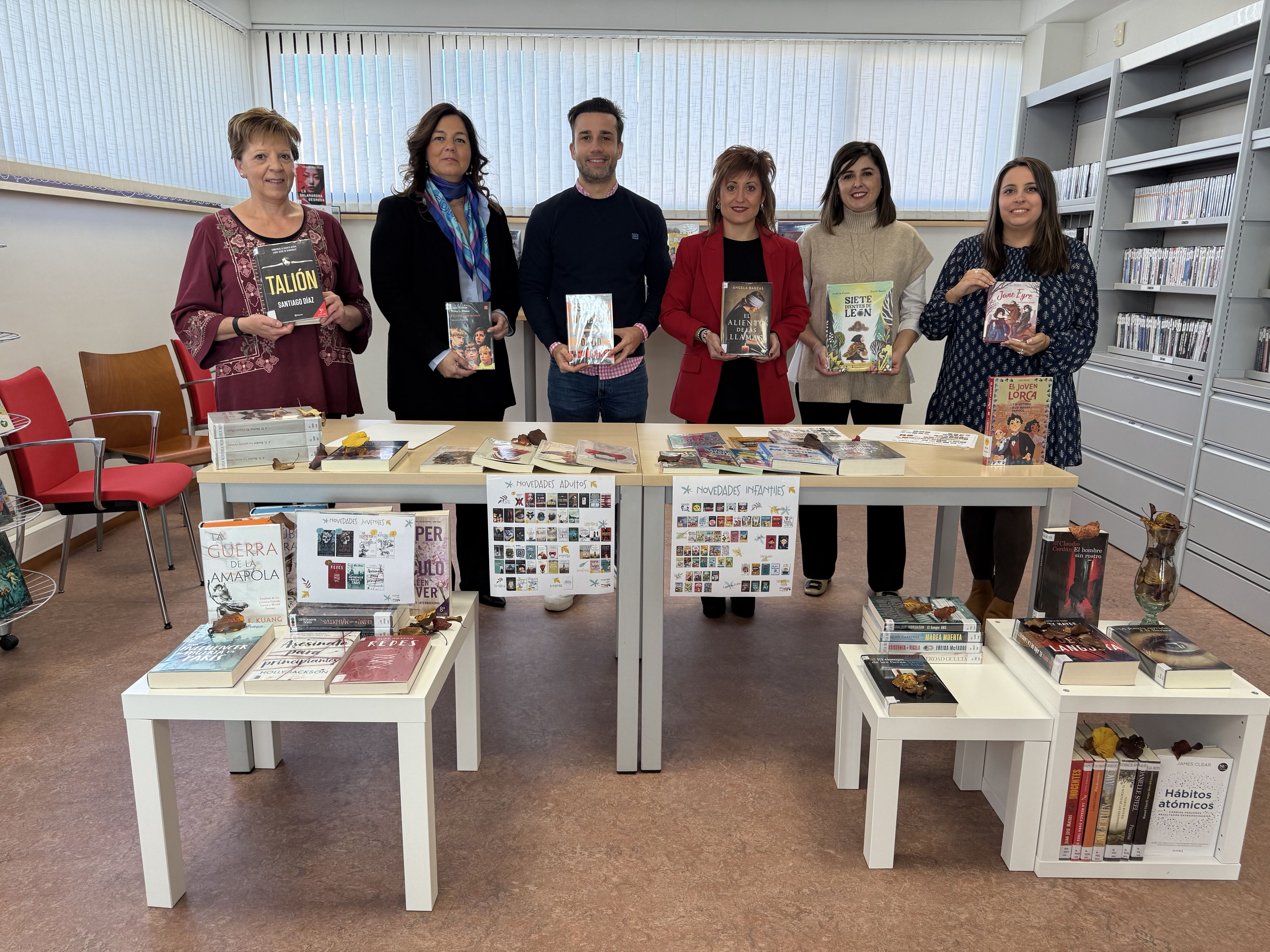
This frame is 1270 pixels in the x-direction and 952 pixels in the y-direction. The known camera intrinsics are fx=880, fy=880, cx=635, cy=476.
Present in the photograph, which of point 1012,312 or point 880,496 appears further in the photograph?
point 1012,312

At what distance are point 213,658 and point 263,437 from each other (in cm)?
56

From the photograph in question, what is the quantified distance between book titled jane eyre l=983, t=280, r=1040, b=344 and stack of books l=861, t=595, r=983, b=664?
34.5 inches

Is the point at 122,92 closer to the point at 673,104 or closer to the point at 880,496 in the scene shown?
the point at 673,104

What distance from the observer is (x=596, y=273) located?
119 inches

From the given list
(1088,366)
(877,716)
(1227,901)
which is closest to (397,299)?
(877,716)

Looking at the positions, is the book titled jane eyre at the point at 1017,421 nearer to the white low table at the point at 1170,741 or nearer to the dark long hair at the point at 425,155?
the white low table at the point at 1170,741

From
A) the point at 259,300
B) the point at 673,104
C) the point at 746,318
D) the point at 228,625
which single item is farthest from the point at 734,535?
the point at 673,104

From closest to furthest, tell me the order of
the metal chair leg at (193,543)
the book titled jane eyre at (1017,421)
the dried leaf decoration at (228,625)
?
the dried leaf decoration at (228,625) → the book titled jane eyre at (1017,421) → the metal chair leg at (193,543)

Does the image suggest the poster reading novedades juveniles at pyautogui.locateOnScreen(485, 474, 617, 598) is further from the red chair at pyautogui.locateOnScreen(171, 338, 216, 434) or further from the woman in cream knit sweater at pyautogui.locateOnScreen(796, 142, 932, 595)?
the red chair at pyautogui.locateOnScreen(171, 338, 216, 434)

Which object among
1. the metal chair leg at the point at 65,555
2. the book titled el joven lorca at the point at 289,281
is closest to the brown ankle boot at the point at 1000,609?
the book titled el joven lorca at the point at 289,281

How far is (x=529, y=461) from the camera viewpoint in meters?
2.08

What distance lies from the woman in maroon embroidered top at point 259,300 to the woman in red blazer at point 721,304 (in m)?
1.09

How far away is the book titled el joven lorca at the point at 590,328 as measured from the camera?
2.76 m

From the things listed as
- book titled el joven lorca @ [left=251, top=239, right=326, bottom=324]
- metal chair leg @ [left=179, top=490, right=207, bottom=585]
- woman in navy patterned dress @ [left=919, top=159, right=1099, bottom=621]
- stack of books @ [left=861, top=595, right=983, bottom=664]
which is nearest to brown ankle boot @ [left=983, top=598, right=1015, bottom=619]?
woman in navy patterned dress @ [left=919, top=159, right=1099, bottom=621]
